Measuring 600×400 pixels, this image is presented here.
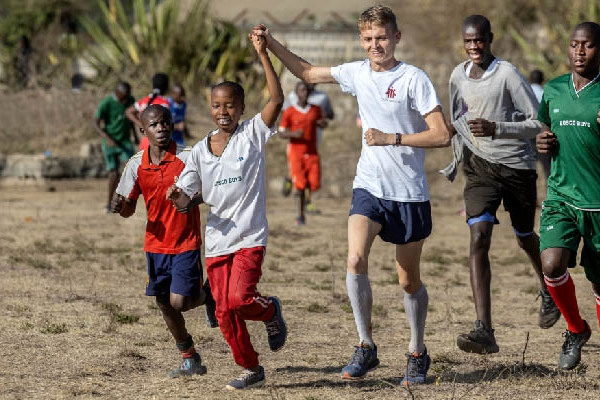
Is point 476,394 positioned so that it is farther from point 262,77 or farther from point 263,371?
point 262,77

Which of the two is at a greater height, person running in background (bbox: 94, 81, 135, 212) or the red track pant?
person running in background (bbox: 94, 81, 135, 212)

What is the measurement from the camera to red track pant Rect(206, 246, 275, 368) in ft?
20.3

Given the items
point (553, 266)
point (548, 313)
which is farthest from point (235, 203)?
point (548, 313)

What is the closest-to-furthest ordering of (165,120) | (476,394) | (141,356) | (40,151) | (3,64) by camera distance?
(476,394) → (165,120) → (141,356) → (40,151) → (3,64)

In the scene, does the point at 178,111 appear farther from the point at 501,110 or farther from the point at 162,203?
the point at 162,203

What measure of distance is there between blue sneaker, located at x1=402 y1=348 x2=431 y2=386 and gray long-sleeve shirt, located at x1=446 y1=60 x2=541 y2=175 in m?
1.60

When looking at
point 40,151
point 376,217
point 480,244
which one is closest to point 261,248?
point 376,217

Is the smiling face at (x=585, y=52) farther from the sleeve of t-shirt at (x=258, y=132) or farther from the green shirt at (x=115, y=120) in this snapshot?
the green shirt at (x=115, y=120)

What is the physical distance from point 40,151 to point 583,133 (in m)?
16.6

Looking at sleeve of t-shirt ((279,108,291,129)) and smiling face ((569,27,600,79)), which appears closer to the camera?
smiling face ((569,27,600,79))

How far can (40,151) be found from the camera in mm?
21797

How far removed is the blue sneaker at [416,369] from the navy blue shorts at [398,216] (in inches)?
26.1

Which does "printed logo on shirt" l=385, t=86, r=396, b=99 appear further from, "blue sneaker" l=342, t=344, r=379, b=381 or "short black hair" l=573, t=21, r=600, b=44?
"blue sneaker" l=342, t=344, r=379, b=381

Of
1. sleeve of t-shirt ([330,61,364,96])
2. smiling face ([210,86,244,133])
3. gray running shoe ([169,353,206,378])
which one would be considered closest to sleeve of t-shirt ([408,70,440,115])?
sleeve of t-shirt ([330,61,364,96])
